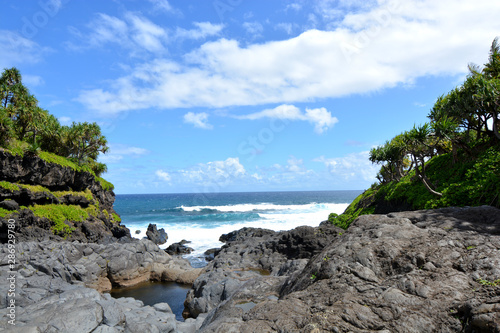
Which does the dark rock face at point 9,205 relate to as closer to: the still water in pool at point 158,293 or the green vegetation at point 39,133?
the green vegetation at point 39,133

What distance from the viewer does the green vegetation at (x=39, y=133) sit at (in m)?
31.8

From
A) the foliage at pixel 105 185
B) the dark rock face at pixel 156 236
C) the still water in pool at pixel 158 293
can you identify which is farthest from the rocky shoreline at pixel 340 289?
the foliage at pixel 105 185

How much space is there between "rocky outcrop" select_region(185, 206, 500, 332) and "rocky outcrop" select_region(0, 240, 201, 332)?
17.9 ft

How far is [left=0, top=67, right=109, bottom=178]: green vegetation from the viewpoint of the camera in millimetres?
31781

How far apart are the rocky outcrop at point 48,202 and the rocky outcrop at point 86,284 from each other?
7215 mm

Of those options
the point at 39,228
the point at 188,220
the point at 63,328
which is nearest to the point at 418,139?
the point at 63,328

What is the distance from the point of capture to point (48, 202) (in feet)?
106

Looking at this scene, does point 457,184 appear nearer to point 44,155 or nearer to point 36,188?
point 36,188

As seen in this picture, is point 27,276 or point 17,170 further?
→ point 17,170

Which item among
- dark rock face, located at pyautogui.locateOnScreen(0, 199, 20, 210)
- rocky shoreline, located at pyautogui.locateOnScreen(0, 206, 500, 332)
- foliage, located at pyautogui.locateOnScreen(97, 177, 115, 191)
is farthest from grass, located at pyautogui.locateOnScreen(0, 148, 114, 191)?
rocky shoreline, located at pyautogui.locateOnScreen(0, 206, 500, 332)

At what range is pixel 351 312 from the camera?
5805 millimetres

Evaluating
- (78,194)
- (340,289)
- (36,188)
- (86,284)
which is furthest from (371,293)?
(78,194)

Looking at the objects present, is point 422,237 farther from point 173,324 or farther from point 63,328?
point 63,328

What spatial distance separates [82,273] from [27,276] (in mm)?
3900
